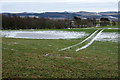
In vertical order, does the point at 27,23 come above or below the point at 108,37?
below

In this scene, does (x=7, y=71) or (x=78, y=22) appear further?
(x=78, y=22)

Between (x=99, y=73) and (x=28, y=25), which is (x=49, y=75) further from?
(x=28, y=25)

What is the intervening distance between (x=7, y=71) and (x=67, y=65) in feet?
10.00

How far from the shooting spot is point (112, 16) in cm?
17712

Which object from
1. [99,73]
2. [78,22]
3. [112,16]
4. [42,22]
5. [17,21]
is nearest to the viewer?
[99,73]

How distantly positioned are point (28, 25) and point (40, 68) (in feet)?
240

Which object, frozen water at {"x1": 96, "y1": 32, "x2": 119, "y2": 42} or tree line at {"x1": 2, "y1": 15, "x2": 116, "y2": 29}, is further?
tree line at {"x1": 2, "y1": 15, "x2": 116, "y2": 29}

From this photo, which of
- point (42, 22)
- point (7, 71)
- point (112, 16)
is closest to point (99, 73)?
point (7, 71)

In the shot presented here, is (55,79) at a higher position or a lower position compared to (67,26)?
higher

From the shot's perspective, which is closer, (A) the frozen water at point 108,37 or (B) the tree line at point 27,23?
(A) the frozen water at point 108,37

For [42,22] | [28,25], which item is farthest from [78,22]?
[28,25]

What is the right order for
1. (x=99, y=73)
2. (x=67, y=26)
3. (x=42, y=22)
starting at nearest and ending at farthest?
(x=99, y=73) → (x=42, y=22) → (x=67, y=26)

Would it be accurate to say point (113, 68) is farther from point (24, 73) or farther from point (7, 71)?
point (7, 71)

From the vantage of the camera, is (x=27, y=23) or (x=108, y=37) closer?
(x=108, y=37)
